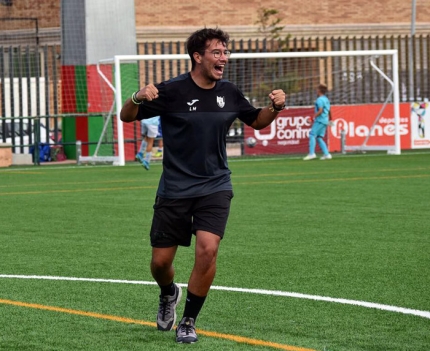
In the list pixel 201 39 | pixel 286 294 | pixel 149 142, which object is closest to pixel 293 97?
pixel 149 142

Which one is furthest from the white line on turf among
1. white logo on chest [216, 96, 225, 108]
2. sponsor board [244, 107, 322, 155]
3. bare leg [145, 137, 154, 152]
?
sponsor board [244, 107, 322, 155]

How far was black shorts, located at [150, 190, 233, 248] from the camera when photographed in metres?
7.52

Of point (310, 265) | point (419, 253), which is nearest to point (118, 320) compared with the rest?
point (310, 265)

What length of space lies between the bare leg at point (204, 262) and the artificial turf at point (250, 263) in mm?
314

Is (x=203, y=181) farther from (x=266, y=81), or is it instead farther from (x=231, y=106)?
(x=266, y=81)

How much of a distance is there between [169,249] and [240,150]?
26.6 metres

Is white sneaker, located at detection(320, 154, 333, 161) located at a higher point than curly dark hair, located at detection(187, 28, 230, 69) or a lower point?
lower

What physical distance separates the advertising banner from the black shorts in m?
27.8

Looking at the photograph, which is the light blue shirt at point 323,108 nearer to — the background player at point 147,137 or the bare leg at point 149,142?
the background player at point 147,137

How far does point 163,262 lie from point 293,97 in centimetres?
2865

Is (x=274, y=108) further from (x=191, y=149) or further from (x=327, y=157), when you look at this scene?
(x=327, y=157)

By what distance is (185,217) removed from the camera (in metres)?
7.57

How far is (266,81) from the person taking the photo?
37.2 meters

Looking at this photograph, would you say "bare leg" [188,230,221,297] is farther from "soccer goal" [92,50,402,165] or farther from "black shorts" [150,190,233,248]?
"soccer goal" [92,50,402,165]
